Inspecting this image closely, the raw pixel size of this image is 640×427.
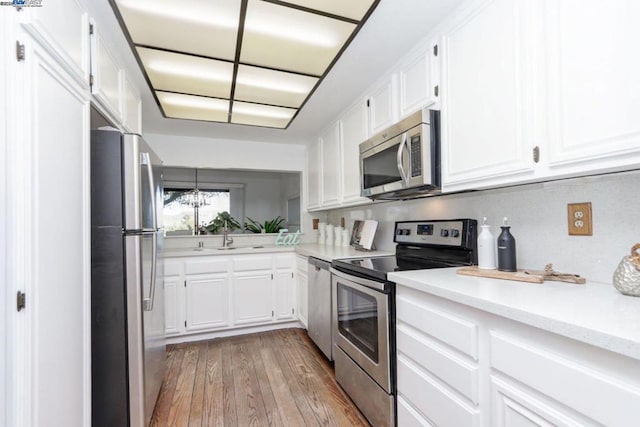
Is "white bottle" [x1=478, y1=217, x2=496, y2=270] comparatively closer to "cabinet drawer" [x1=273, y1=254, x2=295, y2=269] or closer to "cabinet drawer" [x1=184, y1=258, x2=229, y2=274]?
"cabinet drawer" [x1=273, y1=254, x2=295, y2=269]

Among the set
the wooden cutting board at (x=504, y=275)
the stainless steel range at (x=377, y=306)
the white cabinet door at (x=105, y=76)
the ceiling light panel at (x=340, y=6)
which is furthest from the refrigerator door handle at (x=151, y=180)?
the wooden cutting board at (x=504, y=275)

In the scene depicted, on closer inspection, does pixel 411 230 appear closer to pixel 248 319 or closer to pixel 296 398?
pixel 296 398

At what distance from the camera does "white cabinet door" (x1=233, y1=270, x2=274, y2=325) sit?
3.10 m

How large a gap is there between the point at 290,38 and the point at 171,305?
2.53 metres

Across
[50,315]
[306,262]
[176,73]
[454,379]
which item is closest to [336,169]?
[306,262]

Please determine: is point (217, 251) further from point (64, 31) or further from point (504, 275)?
point (504, 275)

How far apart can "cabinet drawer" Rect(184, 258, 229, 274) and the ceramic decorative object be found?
9.35 ft

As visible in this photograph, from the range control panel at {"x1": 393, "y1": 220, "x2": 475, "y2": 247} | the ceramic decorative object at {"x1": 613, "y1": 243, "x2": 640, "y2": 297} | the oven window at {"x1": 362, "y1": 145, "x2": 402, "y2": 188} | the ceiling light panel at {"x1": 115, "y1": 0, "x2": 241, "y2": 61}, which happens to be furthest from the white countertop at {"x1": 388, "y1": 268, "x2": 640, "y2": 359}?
the ceiling light panel at {"x1": 115, "y1": 0, "x2": 241, "y2": 61}

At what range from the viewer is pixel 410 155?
67.1 inches

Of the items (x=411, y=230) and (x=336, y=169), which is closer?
(x=411, y=230)

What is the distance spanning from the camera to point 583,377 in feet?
2.43

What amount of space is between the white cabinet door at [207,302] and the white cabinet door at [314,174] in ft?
4.26

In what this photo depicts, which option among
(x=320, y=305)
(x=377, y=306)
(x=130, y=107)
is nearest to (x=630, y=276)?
(x=377, y=306)

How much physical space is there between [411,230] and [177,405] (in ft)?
6.35
